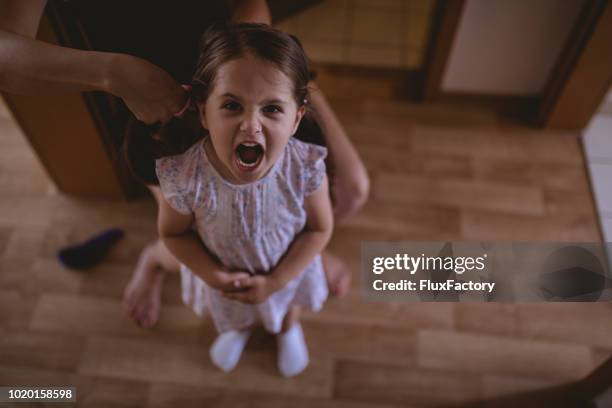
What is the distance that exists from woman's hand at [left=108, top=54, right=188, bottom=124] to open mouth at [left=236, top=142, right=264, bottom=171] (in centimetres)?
10

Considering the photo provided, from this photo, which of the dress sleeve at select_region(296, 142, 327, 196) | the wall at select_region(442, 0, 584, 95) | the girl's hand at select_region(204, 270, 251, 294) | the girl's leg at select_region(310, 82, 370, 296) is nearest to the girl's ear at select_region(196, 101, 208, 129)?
the dress sleeve at select_region(296, 142, 327, 196)

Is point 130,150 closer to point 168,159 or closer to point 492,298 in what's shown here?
point 168,159

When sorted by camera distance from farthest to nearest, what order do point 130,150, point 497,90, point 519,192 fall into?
point 497,90
point 519,192
point 130,150

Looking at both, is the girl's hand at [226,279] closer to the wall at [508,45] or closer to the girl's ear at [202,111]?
the girl's ear at [202,111]

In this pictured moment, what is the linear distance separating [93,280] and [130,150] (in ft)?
2.23

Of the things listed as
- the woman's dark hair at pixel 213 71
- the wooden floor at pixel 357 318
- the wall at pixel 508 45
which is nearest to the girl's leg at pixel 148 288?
the wooden floor at pixel 357 318

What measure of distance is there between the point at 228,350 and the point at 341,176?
0.48 metres

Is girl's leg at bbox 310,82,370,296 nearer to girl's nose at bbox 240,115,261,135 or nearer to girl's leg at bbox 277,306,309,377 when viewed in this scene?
girl's leg at bbox 277,306,309,377

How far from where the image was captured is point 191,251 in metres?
0.87

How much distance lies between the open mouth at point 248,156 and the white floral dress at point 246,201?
12 centimetres

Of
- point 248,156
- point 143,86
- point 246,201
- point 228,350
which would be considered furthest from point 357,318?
point 143,86

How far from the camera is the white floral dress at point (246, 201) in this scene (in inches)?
30.0

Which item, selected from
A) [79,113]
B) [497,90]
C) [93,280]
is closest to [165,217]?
[79,113]

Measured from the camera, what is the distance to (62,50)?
61cm
